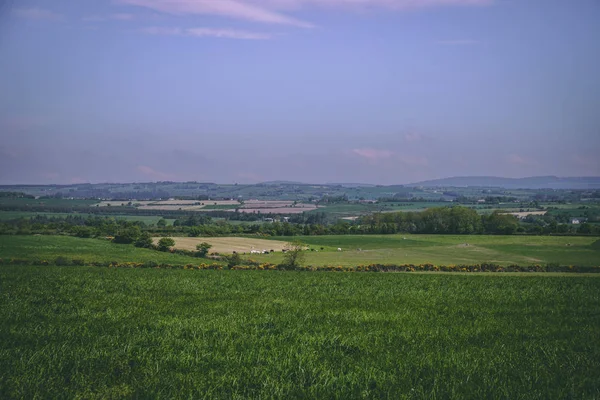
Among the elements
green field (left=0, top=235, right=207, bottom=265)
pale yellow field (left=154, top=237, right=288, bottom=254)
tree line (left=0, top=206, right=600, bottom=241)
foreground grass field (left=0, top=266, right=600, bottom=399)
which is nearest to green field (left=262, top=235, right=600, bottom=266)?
pale yellow field (left=154, top=237, right=288, bottom=254)

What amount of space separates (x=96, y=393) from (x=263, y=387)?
2990 mm

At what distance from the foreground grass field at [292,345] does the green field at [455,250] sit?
32503 millimetres

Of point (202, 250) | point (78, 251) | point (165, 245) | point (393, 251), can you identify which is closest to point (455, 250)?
point (393, 251)

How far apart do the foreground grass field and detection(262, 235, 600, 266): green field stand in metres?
32.5

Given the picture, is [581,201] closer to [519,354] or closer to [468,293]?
[468,293]

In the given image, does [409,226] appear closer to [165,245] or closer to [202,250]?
[202,250]

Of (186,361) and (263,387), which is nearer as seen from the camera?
(263,387)

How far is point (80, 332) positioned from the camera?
40.7 ft

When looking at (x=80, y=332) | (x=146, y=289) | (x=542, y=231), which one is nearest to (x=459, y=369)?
(x=80, y=332)

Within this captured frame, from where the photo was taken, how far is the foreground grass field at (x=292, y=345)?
8.73 m

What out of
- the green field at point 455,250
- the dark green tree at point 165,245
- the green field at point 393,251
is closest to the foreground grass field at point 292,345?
the green field at point 393,251

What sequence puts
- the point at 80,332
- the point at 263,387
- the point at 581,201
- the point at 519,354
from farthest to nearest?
1. the point at 581,201
2. the point at 80,332
3. the point at 519,354
4. the point at 263,387

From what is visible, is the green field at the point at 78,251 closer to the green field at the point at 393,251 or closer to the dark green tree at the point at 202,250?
the green field at the point at 393,251

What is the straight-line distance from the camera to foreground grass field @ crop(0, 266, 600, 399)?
873 cm
